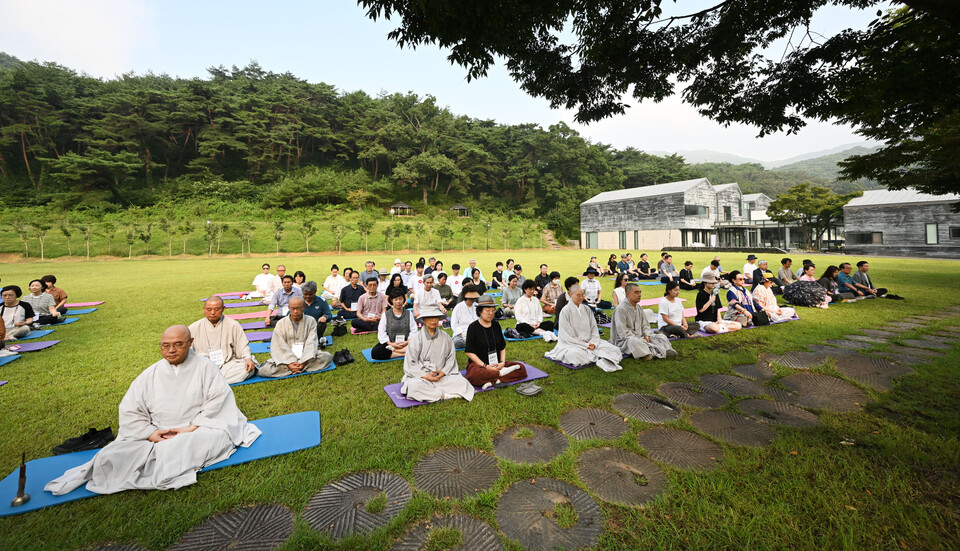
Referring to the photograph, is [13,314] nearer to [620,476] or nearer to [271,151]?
[620,476]

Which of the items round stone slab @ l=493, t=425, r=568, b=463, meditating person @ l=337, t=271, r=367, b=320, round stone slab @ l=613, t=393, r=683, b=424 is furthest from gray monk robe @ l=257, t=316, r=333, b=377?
round stone slab @ l=613, t=393, r=683, b=424

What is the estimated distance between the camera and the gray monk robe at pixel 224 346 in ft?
16.9

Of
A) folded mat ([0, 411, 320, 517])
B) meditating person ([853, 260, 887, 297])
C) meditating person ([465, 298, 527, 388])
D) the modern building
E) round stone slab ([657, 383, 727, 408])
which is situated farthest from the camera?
the modern building

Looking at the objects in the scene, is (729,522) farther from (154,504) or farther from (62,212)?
(62,212)

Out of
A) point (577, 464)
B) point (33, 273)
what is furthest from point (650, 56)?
point (33, 273)

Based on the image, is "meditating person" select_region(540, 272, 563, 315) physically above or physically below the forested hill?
below

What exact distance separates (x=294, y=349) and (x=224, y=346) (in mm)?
899

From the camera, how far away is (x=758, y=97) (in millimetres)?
6105

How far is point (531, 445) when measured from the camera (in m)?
3.58

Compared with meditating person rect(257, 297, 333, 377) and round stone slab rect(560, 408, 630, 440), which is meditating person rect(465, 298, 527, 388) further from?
meditating person rect(257, 297, 333, 377)

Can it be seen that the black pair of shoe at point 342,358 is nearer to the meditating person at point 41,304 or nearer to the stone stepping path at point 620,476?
the stone stepping path at point 620,476

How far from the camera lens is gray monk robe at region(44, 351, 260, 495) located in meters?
2.98

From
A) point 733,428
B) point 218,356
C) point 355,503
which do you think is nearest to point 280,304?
point 218,356

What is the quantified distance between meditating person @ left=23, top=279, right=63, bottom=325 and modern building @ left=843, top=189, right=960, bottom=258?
146ft
